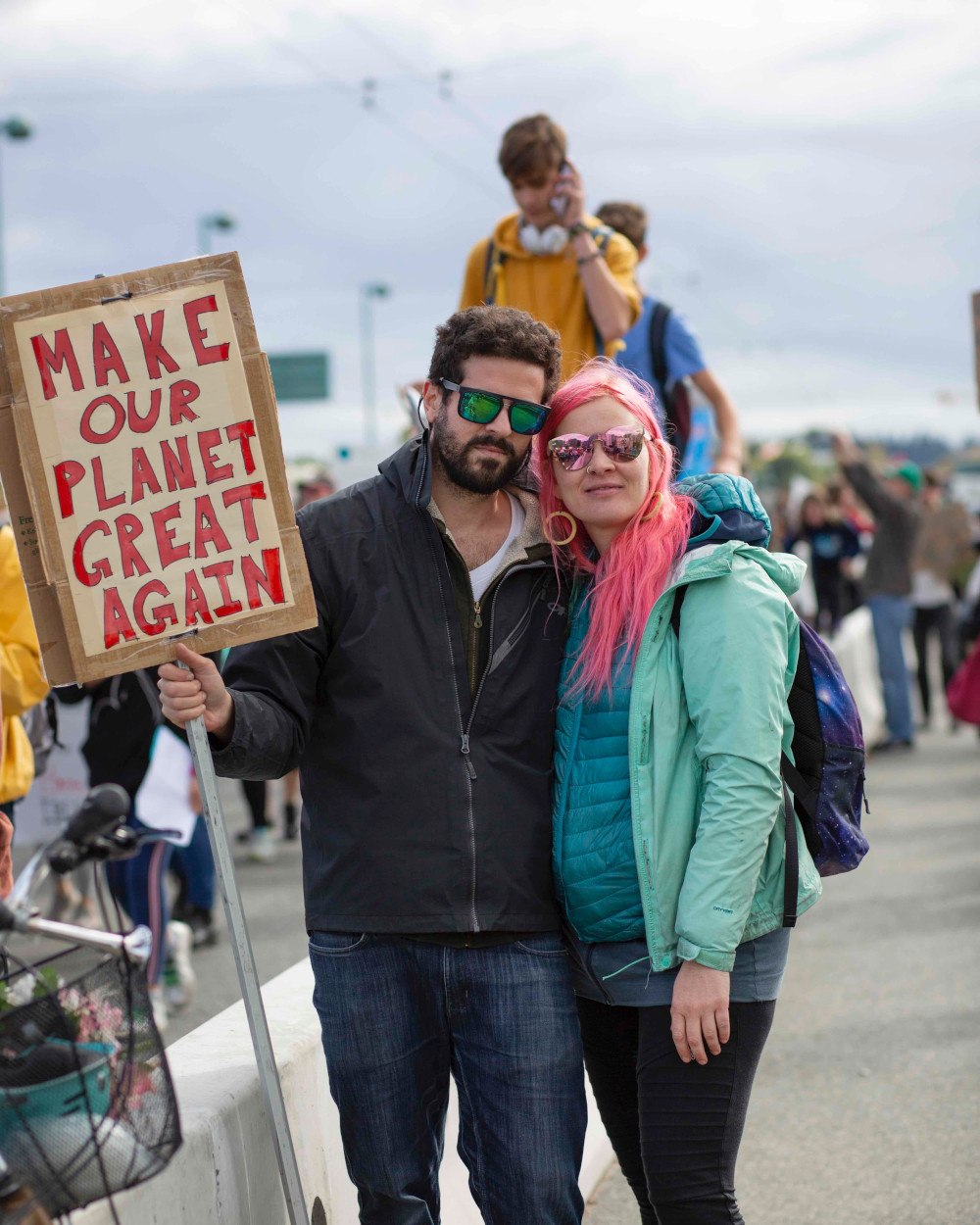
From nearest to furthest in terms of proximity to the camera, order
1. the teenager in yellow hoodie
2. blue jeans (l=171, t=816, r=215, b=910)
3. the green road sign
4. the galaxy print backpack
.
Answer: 1. the galaxy print backpack
2. the teenager in yellow hoodie
3. blue jeans (l=171, t=816, r=215, b=910)
4. the green road sign

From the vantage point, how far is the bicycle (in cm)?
191

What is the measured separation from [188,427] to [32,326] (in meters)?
0.31

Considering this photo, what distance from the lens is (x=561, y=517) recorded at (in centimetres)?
292

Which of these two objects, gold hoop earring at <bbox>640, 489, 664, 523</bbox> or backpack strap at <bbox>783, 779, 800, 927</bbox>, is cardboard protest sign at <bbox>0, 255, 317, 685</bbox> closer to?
gold hoop earring at <bbox>640, 489, 664, 523</bbox>

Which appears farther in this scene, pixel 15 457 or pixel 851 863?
pixel 851 863

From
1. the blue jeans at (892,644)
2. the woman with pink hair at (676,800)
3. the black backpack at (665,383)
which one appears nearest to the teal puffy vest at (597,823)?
the woman with pink hair at (676,800)

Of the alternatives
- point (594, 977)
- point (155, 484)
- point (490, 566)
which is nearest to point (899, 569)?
point (490, 566)

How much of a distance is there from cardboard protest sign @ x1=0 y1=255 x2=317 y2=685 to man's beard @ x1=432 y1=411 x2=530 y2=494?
424mm

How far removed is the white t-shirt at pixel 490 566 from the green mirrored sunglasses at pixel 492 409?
0.20m

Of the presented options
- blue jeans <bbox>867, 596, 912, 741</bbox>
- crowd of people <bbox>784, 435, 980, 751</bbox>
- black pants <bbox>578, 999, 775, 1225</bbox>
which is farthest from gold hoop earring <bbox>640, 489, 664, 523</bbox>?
blue jeans <bbox>867, 596, 912, 741</bbox>

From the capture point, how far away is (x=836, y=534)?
52.0ft

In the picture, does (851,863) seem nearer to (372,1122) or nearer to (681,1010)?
(681,1010)

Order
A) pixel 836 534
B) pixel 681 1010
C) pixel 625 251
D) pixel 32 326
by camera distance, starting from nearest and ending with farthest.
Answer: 1. pixel 32 326
2. pixel 681 1010
3. pixel 625 251
4. pixel 836 534

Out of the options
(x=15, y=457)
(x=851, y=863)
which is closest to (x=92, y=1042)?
(x=15, y=457)
